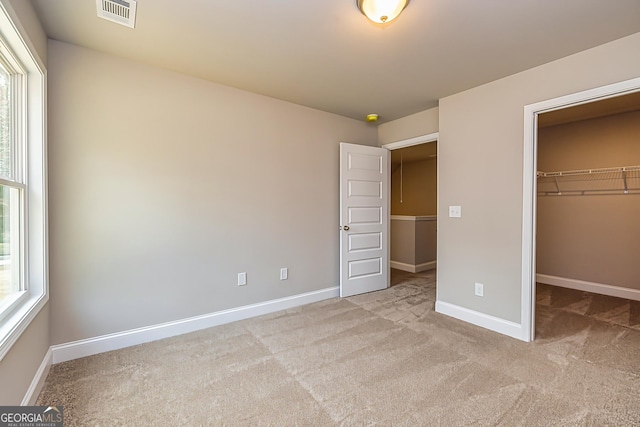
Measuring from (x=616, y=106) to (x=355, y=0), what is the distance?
383 cm

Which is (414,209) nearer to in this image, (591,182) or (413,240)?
(413,240)

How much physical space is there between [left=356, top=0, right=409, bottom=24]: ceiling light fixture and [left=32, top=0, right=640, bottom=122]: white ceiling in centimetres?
9

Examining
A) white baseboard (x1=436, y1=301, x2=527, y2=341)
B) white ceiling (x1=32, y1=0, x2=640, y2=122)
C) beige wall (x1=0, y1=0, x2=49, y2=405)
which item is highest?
white ceiling (x1=32, y1=0, x2=640, y2=122)

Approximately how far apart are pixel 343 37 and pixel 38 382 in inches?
122

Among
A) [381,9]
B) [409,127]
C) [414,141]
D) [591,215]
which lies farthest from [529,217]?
[591,215]

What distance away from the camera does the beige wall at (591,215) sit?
364 centimetres

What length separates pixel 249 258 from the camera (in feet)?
10.1

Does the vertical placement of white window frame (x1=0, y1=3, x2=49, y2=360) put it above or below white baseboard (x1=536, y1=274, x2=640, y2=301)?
above

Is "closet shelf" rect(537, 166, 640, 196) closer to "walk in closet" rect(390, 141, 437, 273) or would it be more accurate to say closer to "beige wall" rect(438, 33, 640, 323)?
"walk in closet" rect(390, 141, 437, 273)

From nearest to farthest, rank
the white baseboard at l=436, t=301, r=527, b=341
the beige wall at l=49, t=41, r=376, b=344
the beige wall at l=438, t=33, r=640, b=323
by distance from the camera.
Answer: the beige wall at l=49, t=41, r=376, b=344
the beige wall at l=438, t=33, r=640, b=323
the white baseboard at l=436, t=301, r=527, b=341

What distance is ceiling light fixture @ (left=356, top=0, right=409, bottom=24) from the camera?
161cm

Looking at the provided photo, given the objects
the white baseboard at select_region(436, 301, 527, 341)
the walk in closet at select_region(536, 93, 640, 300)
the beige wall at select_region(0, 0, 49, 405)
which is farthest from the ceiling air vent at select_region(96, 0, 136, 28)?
the walk in closet at select_region(536, 93, 640, 300)

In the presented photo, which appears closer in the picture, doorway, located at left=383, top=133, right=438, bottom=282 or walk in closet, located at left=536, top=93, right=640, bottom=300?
walk in closet, located at left=536, top=93, right=640, bottom=300

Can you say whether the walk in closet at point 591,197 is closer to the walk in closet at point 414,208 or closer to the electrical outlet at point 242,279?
the walk in closet at point 414,208
